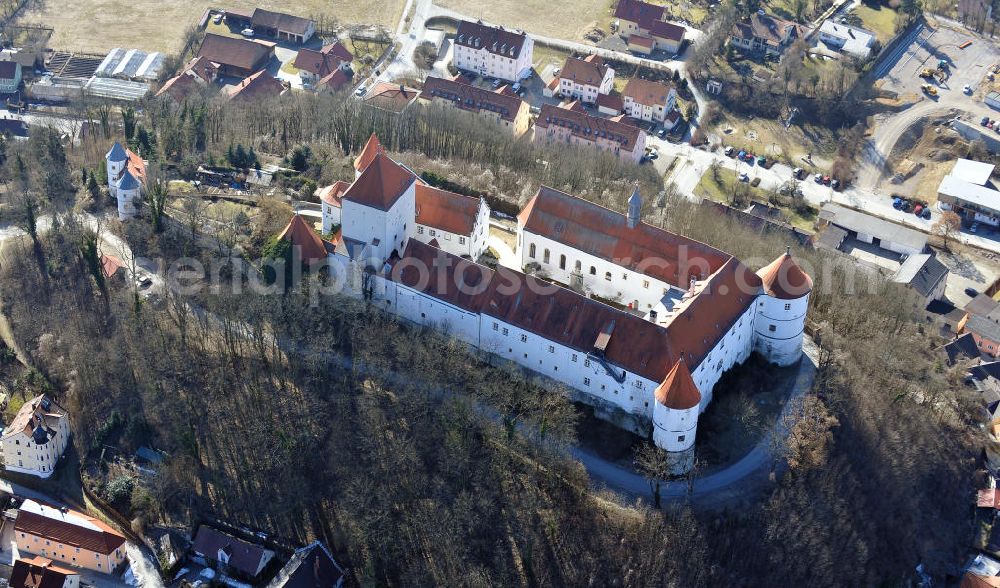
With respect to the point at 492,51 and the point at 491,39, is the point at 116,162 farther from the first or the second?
the point at 491,39

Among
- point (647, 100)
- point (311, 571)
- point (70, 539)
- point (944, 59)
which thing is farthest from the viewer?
point (944, 59)

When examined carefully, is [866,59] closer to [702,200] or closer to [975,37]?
[975,37]

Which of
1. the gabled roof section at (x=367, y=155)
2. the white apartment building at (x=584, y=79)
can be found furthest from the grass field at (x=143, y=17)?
the gabled roof section at (x=367, y=155)

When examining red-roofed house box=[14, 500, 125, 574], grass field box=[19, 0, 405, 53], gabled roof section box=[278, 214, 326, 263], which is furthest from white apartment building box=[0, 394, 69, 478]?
grass field box=[19, 0, 405, 53]

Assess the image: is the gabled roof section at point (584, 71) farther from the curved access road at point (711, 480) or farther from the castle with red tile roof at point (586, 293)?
the curved access road at point (711, 480)

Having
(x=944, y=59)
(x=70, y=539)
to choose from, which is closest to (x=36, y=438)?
(x=70, y=539)
